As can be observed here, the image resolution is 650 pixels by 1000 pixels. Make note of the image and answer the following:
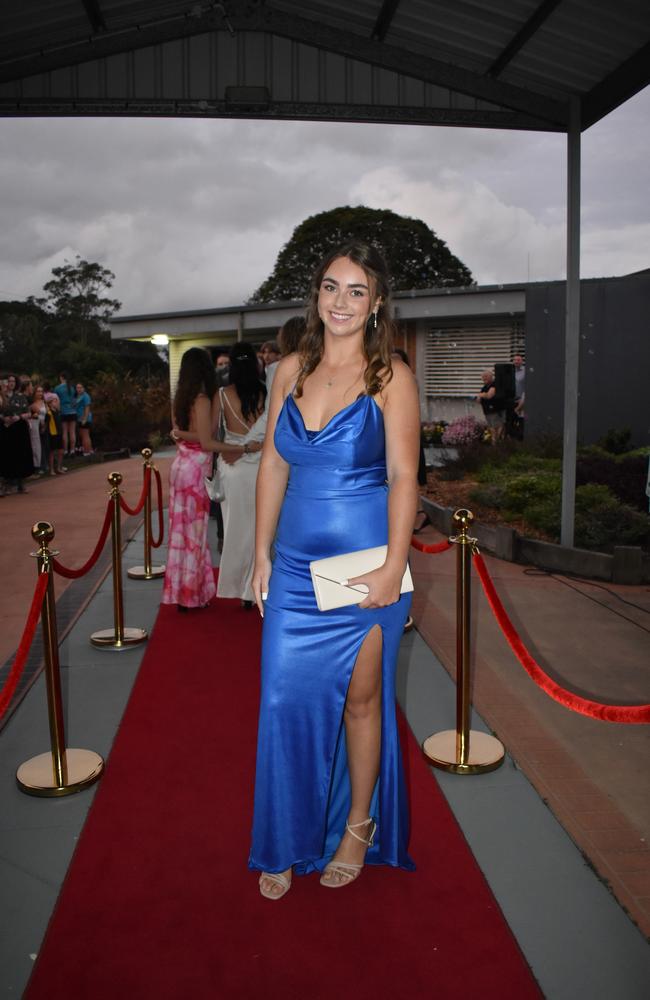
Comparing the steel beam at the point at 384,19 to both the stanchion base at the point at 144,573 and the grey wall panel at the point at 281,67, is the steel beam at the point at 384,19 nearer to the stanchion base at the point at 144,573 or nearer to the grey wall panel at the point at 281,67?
the grey wall panel at the point at 281,67

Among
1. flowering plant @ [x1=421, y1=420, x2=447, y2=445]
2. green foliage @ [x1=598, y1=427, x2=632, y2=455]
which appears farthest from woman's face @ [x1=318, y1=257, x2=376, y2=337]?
flowering plant @ [x1=421, y1=420, x2=447, y2=445]

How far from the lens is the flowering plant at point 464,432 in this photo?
47.0ft

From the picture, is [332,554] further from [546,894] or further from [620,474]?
[620,474]

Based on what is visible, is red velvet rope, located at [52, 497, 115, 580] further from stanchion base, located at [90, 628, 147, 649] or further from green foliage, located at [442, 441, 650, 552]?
green foliage, located at [442, 441, 650, 552]

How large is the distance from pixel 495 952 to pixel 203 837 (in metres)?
1.23

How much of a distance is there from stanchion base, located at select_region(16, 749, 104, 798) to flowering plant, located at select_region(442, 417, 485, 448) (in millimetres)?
10902

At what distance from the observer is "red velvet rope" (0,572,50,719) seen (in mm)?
3131

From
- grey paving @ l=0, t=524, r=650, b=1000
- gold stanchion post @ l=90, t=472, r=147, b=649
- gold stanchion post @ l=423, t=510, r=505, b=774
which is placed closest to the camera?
grey paving @ l=0, t=524, r=650, b=1000

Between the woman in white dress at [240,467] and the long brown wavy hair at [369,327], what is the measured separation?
324 centimetres

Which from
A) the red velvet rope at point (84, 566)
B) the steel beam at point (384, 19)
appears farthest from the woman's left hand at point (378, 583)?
the steel beam at point (384, 19)

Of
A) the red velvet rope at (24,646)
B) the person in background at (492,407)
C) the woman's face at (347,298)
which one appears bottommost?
the red velvet rope at (24,646)

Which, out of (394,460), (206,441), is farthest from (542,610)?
(394,460)

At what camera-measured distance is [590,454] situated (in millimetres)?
A: 11242

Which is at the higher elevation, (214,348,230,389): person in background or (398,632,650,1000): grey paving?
(214,348,230,389): person in background
